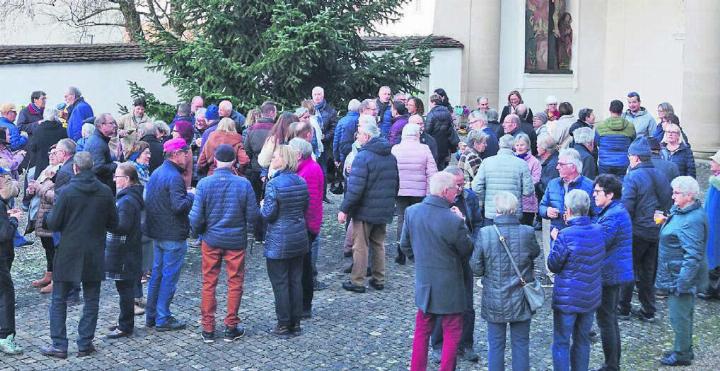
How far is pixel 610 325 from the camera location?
898 centimetres

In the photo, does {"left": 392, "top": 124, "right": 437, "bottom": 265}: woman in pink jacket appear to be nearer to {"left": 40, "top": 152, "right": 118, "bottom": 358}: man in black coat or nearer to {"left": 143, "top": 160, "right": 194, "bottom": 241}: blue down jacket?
{"left": 143, "top": 160, "right": 194, "bottom": 241}: blue down jacket

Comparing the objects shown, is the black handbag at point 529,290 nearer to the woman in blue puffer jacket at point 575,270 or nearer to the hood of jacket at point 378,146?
the woman in blue puffer jacket at point 575,270

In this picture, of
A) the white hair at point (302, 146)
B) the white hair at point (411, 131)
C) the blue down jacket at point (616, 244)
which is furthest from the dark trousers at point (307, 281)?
the blue down jacket at point (616, 244)

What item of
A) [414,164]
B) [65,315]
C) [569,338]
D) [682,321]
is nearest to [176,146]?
[65,315]

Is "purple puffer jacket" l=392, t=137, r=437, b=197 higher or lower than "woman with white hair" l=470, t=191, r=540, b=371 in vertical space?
higher

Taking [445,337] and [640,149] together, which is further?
[640,149]

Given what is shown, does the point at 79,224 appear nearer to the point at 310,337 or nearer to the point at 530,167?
the point at 310,337

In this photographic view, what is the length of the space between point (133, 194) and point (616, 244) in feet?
14.2

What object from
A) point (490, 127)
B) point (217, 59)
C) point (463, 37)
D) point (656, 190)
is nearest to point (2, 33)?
point (463, 37)

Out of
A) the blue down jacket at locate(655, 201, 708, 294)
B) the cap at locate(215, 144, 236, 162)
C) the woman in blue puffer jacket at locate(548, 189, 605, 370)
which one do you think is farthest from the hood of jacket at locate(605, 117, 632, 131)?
the cap at locate(215, 144, 236, 162)

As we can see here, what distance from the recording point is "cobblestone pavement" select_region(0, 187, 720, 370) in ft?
30.6

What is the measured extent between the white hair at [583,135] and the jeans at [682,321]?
3.05 m

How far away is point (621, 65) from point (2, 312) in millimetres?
24277

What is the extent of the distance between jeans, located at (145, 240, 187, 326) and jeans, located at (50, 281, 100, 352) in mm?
777
